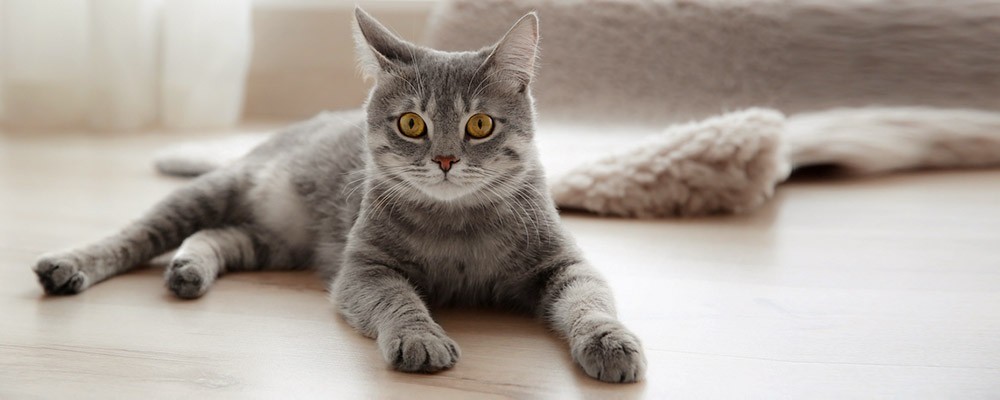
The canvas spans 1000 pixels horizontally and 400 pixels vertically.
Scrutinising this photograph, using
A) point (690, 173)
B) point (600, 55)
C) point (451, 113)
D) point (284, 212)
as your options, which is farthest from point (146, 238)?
point (600, 55)

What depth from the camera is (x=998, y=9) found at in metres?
2.81

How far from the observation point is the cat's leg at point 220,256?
1.51 meters

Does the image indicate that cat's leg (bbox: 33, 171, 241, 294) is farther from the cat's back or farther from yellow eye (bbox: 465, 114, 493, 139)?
yellow eye (bbox: 465, 114, 493, 139)

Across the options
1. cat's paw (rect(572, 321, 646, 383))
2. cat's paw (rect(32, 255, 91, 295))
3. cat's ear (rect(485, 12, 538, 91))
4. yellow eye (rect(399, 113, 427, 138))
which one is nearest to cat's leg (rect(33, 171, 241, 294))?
cat's paw (rect(32, 255, 91, 295))

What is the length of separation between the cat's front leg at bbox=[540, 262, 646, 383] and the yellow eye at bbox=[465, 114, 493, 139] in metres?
0.25

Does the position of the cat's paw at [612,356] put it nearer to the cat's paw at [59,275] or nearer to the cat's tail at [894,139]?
the cat's paw at [59,275]

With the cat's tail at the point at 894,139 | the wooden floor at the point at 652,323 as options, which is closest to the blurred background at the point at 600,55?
the cat's tail at the point at 894,139

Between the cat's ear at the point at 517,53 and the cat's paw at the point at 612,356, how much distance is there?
0.45 metres

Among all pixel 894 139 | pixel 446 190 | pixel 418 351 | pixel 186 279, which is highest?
pixel 894 139

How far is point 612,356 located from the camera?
45.0 inches

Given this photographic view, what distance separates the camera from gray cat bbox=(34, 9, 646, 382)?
1253 millimetres

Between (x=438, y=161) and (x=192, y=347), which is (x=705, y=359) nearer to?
(x=438, y=161)

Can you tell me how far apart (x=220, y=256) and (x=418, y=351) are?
0.65 m

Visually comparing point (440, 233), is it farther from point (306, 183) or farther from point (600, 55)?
point (600, 55)
